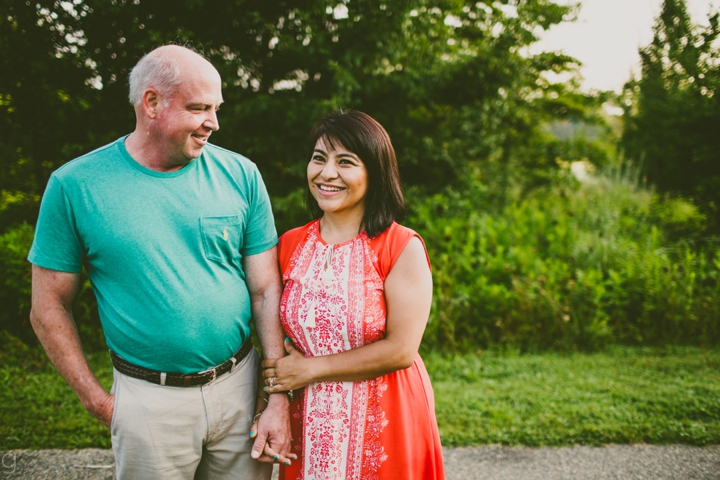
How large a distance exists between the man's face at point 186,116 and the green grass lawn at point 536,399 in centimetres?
242

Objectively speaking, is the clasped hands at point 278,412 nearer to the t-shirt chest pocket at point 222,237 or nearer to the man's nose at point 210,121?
the t-shirt chest pocket at point 222,237

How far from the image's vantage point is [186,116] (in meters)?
1.71

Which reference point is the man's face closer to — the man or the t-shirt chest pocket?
the man

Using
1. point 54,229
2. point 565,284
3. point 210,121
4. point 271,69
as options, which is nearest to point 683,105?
point 565,284

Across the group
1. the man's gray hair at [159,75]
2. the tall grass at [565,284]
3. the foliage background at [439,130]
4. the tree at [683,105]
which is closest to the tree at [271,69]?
the foliage background at [439,130]

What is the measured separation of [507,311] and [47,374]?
4.31 m

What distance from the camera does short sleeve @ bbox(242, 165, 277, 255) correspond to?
1.96 metres

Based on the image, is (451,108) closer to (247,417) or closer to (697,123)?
(697,123)

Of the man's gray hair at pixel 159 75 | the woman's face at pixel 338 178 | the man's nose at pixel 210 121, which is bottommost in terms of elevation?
the woman's face at pixel 338 178

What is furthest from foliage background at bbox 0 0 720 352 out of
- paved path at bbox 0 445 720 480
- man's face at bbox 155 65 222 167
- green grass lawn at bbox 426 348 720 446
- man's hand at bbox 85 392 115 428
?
man's hand at bbox 85 392 115 428

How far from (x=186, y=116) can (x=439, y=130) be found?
452cm

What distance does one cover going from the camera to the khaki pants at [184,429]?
1.73 m

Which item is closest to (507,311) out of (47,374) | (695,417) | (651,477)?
(695,417)

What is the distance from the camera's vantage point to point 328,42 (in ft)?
14.7
